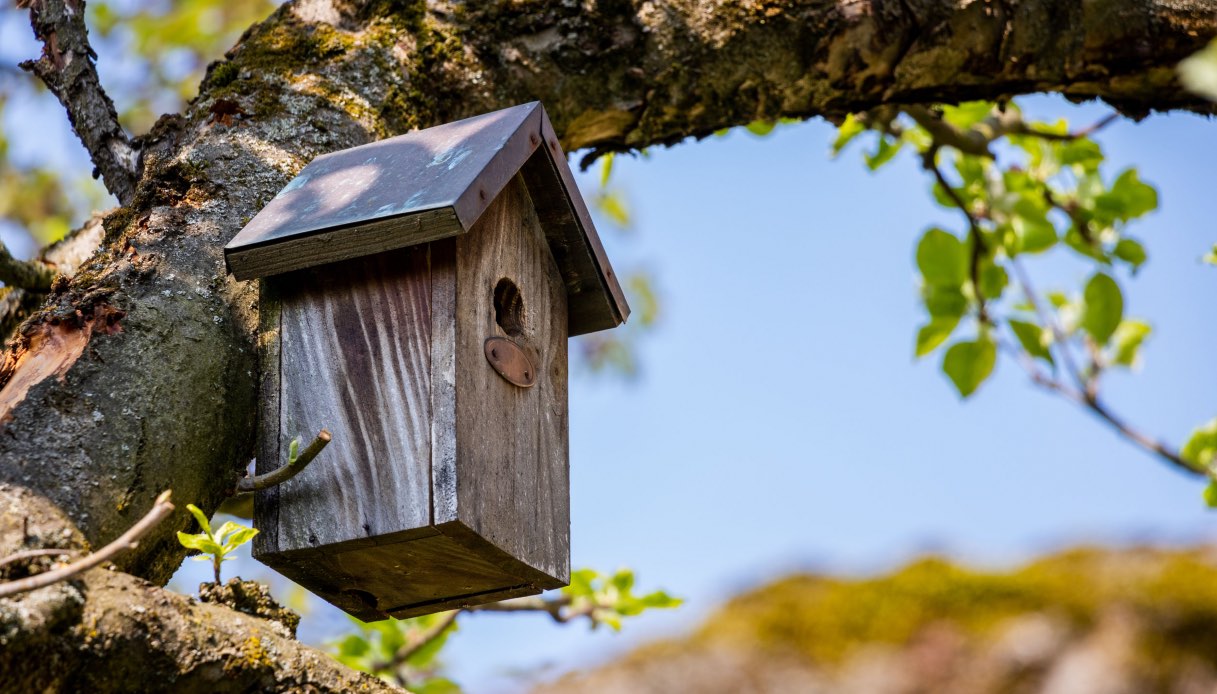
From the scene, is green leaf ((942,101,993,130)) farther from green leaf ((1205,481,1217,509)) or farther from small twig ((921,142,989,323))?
green leaf ((1205,481,1217,509))

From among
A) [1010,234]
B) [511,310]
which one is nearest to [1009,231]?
[1010,234]

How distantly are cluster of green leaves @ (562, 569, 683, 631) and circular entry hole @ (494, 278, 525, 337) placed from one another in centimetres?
111

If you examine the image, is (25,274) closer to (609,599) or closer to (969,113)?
(609,599)

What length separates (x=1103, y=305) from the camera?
3438 mm

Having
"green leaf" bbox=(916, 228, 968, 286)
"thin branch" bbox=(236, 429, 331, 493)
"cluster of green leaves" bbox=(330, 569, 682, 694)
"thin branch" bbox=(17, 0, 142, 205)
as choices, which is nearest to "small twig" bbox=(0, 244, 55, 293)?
"thin branch" bbox=(17, 0, 142, 205)

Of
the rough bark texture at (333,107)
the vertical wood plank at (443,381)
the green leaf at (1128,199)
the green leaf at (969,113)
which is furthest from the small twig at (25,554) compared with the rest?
the green leaf at (1128,199)

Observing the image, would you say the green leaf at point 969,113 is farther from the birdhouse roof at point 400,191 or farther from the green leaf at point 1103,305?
the birdhouse roof at point 400,191

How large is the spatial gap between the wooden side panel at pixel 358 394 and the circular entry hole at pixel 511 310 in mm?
278

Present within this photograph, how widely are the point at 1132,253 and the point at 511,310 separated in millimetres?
2132

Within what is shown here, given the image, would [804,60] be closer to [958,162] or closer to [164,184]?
[958,162]

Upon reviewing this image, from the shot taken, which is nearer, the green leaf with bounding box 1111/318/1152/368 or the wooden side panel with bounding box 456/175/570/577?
the wooden side panel with bounding box 456/175/570/577

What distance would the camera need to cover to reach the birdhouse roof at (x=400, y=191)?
1.95 metres

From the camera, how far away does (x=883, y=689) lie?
2.25 m

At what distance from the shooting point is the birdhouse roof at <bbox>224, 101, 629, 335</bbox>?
1.95m
